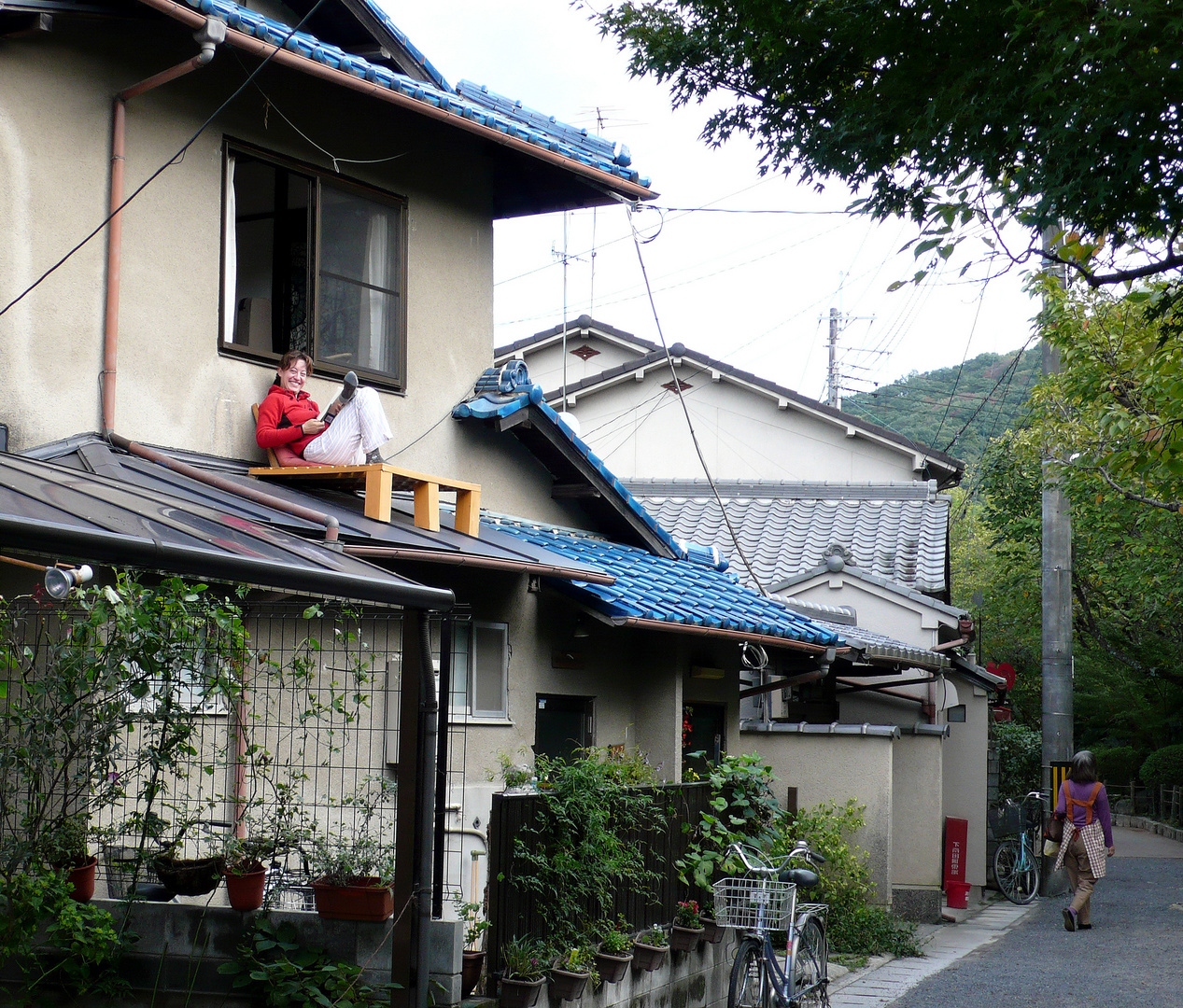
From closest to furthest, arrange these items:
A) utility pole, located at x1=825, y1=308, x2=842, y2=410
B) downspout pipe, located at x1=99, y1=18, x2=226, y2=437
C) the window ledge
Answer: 1. downspout pipe, located at x1=99, y1=18, x2=226, y2=437
2. the window ledge
3. utility pole, located at x1=825, y1=308, x2=842, y2=410

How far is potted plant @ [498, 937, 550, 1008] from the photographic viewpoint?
6.99 meters

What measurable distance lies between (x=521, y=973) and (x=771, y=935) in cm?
309

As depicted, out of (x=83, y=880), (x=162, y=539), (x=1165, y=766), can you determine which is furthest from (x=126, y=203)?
(x=1165, y=766)

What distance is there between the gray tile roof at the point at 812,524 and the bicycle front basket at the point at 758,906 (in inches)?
403

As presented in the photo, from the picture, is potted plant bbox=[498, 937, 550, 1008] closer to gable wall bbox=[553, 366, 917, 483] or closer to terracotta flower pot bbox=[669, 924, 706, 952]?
terracotta flower pot bbox=[669, 924, 706, 952]

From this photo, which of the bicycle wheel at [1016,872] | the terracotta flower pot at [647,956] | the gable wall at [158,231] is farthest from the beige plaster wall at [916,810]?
the gable wall at [158,231]

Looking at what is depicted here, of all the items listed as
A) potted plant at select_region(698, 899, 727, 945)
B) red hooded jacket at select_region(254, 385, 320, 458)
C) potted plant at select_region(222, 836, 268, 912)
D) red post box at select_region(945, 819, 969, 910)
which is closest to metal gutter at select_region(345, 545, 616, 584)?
red hooded jacket at select_region(254, 385, 320, 458)

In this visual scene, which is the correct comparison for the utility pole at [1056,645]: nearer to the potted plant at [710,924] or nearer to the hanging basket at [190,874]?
the potted plant at [710,924]

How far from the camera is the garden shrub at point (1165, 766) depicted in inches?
1230

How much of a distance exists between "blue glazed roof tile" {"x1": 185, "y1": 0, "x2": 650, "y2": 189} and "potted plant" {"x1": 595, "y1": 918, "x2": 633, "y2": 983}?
20.0 feet

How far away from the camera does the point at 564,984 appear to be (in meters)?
7.39

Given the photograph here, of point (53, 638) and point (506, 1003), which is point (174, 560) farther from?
point (506, 1003)

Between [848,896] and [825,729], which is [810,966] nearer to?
Answer: [848,896]

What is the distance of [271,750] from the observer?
770cm
